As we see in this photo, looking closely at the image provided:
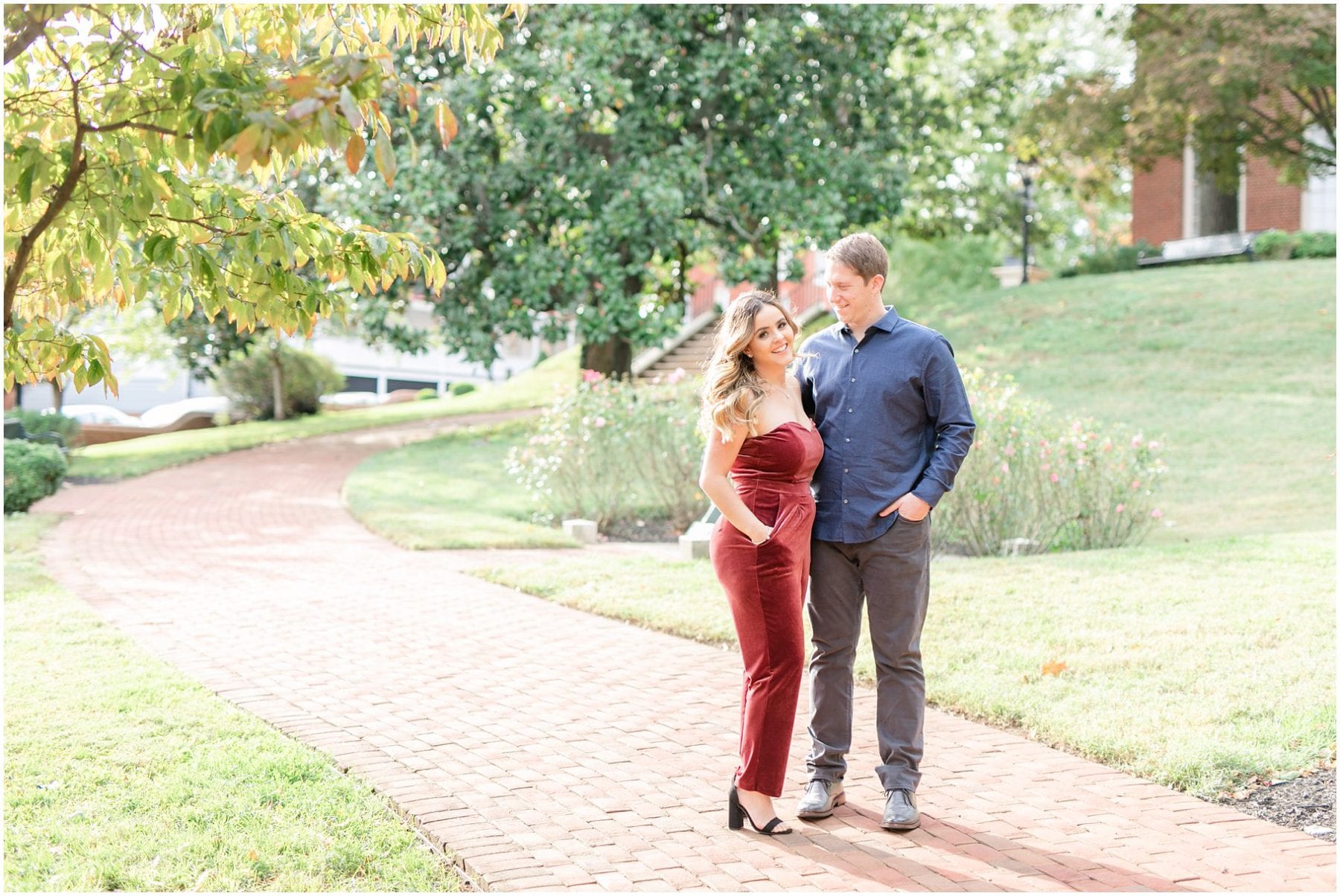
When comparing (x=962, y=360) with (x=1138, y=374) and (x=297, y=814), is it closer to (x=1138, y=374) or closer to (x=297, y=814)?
(x=1138, y=374)

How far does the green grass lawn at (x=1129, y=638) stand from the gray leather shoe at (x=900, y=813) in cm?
117

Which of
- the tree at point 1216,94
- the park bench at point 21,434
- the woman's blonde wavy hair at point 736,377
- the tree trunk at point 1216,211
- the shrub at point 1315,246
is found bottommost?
the park bench at point 21,434

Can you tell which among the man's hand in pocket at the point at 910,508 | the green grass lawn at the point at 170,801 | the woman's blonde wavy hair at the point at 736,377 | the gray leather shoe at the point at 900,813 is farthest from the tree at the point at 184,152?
the gray leather shoe at the point at 900,813

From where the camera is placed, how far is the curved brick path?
3961mm

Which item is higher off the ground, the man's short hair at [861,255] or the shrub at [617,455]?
the man's short hair at [861,255]

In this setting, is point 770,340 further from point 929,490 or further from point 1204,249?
point 1204,249

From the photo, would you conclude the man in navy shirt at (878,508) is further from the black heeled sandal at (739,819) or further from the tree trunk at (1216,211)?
the tree trunk at (1216,211)

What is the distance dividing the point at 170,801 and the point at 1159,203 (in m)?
35.7

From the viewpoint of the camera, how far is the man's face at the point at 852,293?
170 inches

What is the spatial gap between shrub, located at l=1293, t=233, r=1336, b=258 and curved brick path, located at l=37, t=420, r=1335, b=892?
23.3 meters

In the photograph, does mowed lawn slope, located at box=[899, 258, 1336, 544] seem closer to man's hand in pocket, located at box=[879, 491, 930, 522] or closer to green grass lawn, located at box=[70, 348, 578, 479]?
green grass lawn, located at box=[70, 348, 578, 479]

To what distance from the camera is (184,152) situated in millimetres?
3021

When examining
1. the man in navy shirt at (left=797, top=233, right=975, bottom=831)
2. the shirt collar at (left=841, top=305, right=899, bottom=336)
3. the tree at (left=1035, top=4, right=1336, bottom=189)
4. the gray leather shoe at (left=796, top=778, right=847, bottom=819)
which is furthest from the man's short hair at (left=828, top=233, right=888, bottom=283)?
the tree at (left=1035, top=4, right=1336, bottom=189)

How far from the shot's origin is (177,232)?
11.9ft
